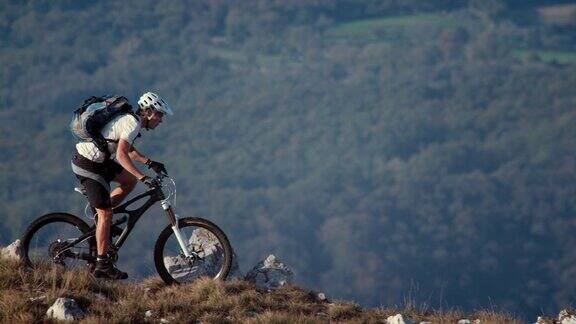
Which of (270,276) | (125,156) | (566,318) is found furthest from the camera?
(270,276)

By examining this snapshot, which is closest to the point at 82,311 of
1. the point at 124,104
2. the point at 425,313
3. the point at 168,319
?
the point at 168,319

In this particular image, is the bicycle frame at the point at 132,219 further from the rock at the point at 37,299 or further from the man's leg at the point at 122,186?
the rock at the point at 37,299

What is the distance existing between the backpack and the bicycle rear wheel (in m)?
1.05

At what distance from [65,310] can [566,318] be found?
5698 millimetres

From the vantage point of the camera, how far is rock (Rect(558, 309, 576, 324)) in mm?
11367

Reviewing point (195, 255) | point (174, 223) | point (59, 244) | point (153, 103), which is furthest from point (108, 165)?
point (195, 255)

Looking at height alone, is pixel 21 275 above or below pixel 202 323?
above

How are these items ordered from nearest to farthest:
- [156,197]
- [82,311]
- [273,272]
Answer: [82,311] < [156,197] < [273,272]

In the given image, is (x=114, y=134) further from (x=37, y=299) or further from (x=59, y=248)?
(x=37, y=299)

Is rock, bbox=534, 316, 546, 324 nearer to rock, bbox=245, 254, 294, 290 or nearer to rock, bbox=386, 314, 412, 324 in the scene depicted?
rock, bbox=386, 314, 412, 324

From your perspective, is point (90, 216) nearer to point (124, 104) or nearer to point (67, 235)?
point (67, 235)

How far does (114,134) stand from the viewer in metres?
11.1

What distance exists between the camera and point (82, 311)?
1000 centimetres

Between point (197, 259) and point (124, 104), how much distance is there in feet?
6.68
